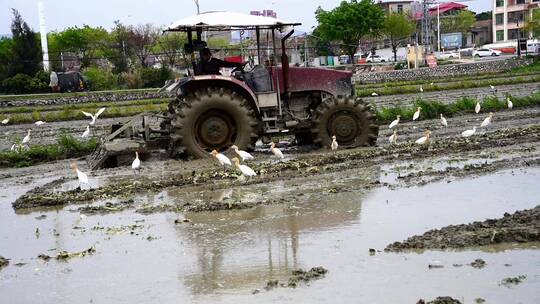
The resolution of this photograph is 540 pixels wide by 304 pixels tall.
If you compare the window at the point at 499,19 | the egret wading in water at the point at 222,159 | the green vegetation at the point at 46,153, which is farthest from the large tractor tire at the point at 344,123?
the window at the point at 499,19

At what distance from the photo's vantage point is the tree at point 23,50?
4456 cm

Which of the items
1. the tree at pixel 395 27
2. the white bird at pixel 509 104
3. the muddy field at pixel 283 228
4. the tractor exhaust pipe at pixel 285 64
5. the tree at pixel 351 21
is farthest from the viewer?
the tree at pixel 395 27

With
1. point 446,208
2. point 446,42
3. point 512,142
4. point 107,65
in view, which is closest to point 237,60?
point 512,142

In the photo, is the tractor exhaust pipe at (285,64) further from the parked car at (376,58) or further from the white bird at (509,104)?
the parked car at (376,58)

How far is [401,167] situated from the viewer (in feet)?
37.9

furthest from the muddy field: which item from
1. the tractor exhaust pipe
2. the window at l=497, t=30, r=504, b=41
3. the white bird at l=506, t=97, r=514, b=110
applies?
the window at l=497, t=30, r=504, b=41

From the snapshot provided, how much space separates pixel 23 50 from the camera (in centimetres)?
4512

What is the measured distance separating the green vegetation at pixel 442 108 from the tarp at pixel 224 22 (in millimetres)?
6376

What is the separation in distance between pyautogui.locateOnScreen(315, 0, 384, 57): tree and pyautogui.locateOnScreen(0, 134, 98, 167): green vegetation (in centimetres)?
4231

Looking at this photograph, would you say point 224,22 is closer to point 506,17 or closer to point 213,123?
point 213,123

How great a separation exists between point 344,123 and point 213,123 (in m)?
2.55

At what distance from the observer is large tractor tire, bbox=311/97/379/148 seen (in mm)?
13773

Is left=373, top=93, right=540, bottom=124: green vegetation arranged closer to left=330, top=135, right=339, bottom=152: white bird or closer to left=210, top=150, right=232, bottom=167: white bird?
left=330, top=135, right=339, bottom=152: white bird

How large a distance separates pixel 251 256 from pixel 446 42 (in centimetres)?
8527
